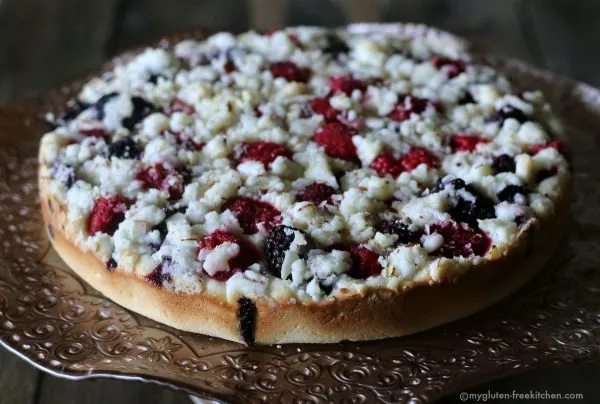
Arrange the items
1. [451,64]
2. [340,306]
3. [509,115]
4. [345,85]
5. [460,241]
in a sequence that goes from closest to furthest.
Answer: [340,306], [460,241], [509,115], [345,85], [451,64]

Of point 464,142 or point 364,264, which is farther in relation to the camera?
point 464,142

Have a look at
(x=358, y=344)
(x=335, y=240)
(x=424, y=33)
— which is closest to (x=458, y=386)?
(x=358, y=344)

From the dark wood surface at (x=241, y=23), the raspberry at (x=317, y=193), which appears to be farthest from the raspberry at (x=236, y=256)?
the dark wood surface at (x=241, y=23)

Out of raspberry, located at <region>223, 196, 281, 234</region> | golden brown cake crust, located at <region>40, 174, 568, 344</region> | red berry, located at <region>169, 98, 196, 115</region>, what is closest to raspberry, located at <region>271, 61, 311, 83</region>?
red berry, located at <region>169, 98, 196, 115</region>

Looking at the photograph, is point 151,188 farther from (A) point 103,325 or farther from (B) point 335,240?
(B) point 335,240

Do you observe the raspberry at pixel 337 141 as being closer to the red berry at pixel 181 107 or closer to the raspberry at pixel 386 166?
the raspberry at pixel 386 166

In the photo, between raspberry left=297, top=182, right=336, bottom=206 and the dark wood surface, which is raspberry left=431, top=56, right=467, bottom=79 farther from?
the dark wood surface

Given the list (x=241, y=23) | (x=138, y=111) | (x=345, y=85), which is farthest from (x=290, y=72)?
(x=241, y=23)

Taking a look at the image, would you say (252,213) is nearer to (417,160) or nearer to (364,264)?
(364,264)
